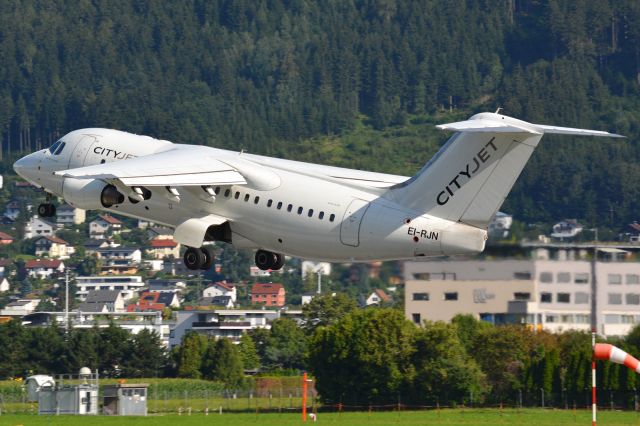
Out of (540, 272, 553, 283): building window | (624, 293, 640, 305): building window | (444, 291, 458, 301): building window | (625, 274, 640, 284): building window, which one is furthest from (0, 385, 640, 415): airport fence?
(540, 272, 553, 283): building window

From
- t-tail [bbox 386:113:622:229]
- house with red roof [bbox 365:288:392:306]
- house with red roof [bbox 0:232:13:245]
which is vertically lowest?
house with red roof [bbox 365:288:392:306]

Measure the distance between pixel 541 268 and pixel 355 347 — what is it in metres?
34.8

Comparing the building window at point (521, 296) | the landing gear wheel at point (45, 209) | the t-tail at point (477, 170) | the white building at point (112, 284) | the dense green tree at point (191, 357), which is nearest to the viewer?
the t-tail at point (477, 170)

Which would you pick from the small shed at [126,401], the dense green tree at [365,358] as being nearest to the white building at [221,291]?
the dense green tree at [365,358]

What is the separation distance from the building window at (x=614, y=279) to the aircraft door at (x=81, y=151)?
56.6ft

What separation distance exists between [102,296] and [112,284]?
1817 centimetres

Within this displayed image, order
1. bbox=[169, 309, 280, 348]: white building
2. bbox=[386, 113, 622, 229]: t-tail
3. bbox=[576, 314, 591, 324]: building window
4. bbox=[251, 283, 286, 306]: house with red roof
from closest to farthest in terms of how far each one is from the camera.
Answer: bbox=[386, 113, 622, 229]: t-tail < bbox=[576, 314, 591, 324]: building window < bbox=[169, 309, 280, 348]: white building < bbox=[251, 283, 286, 306]: house with red roof

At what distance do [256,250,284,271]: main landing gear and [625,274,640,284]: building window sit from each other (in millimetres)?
10558

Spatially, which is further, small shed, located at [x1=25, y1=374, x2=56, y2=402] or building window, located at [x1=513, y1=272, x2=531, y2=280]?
small shed, located at [x1=25, y1=374, x2=56, y2=402]

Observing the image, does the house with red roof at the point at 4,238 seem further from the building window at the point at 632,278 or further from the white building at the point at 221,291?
the building window at the point at 632,278

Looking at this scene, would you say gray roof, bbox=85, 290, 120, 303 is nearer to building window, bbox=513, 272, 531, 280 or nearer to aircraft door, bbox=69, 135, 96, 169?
aircraft door, bbox=69, 135, 96, 169

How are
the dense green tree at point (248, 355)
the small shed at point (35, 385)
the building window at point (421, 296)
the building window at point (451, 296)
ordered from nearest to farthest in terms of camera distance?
the building window at point (451, 296)
the building window at point (421, 296)
the small shed at point (35, 385)
the dense green tree at point (248, 355)

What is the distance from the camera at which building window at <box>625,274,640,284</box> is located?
5145 cm

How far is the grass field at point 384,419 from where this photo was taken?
2689 inches
